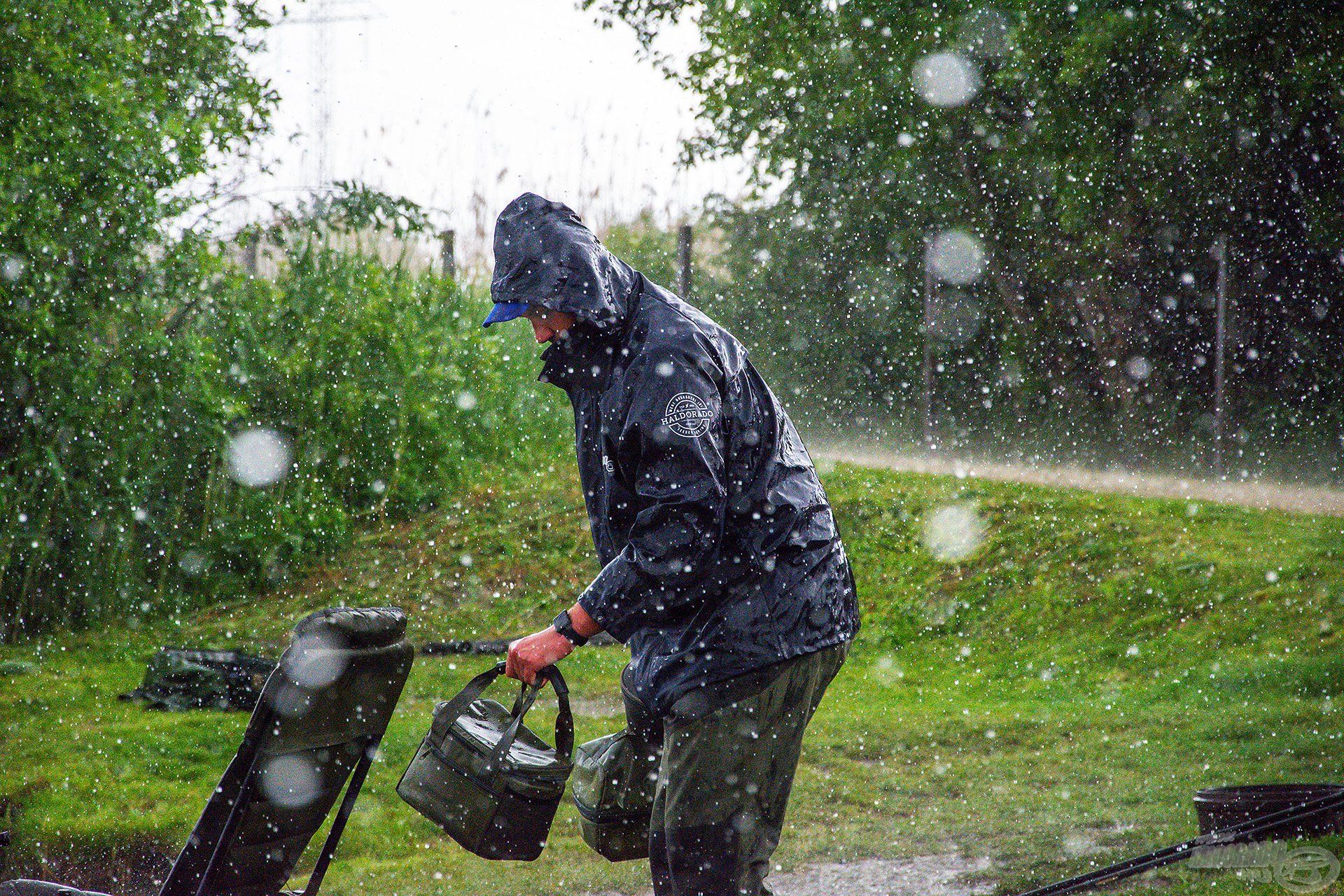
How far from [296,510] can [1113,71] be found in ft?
24.1

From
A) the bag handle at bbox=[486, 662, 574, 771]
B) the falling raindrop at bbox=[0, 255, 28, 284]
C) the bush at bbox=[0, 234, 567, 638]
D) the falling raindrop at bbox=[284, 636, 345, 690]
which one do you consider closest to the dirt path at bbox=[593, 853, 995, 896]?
the bag handle at bbox=[486, 662, 574, 771]

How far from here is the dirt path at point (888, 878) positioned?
4.18 meters

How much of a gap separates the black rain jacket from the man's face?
26mm

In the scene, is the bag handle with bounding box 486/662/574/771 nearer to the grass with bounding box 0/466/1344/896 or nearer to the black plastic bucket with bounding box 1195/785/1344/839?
the grass with bounding box 0/466/1344/896

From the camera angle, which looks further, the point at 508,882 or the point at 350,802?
the point at 508,882

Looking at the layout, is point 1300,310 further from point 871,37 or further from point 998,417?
point 871,37

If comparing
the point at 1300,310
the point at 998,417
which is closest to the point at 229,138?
the point at 998,417

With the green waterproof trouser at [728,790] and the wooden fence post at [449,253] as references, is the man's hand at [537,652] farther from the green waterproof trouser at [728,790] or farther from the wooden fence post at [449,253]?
the wooden fence post at [449,253]

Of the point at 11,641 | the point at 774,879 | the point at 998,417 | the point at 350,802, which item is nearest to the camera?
the point at 350,802

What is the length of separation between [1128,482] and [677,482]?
29.6 feet

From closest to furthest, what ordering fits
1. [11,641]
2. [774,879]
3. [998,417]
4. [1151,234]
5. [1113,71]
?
[774,879]
[11,641]
[1113,71]
[1151,234]
[998,417]

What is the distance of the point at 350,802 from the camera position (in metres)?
2.81

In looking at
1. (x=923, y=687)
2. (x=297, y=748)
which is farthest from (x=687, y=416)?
(x=923, y=687)
